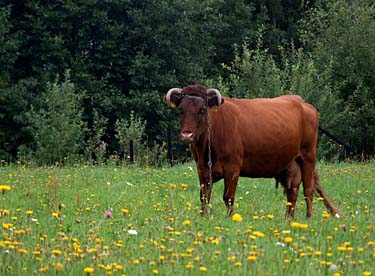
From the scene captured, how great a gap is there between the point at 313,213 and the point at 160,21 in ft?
91.0

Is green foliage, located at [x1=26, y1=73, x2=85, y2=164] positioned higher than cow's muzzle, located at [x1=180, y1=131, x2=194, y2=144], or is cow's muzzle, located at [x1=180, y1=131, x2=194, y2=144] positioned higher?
cow's muzzle, located at [x1=180, y1=131, x2=194, y2=144]

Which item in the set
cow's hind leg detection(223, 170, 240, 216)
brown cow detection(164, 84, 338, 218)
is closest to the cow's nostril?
brown cow detection(164, 84, 338, 218)

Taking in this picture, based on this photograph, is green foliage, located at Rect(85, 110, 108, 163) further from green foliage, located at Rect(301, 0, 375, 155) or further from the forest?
green foliage, located at Rect(301, 0, 375, 155)

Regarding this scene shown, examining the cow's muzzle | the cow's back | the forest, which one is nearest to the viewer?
the cow's muzzle

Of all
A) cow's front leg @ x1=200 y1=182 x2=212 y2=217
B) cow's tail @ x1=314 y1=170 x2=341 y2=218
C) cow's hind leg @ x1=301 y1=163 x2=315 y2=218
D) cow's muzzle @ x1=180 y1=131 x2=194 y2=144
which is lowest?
cow's tail @ x1=314 y1=170 x2=341 y2=218

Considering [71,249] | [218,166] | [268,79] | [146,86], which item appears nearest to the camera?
[71,249]

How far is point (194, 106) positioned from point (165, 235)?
2798 millimetres

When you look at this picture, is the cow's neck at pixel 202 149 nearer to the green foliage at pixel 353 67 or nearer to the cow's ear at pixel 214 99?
the cow's ear at pixel 214 99

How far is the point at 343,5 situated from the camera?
122 feet

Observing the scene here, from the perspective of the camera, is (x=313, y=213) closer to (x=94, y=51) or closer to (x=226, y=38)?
(x=94, y=51)

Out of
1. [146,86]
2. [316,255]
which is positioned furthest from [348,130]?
[316,255]

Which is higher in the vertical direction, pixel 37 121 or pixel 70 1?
pixel 70 1

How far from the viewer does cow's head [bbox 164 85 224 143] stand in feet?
30.7

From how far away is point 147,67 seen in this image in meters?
36.2
